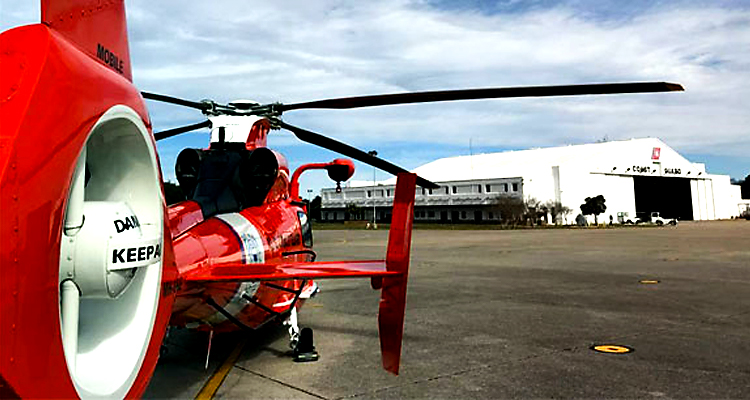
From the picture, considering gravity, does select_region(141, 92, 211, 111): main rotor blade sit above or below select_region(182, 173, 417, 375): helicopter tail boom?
above

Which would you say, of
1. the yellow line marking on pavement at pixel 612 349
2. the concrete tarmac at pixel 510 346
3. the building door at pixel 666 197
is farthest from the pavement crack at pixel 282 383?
the building door at pixel 666 197

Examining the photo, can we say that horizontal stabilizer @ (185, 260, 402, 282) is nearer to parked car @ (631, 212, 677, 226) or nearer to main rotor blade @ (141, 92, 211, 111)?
main rotor blade @ (141, 92, 211, 111)

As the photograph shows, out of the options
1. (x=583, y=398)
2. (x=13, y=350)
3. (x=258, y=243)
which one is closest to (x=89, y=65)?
(x=13, y=350)

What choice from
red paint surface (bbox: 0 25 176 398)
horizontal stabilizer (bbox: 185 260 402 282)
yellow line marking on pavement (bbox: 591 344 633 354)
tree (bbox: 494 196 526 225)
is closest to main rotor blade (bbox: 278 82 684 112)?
horizontal stabilizer (bbox: 185 260 402 282)

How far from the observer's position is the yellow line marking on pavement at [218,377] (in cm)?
545

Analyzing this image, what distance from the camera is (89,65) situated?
237 cm

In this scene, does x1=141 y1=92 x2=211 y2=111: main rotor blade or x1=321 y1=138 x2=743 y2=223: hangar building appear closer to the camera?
x1=141 y1=92 x2=211 y2=111: main rotor blade

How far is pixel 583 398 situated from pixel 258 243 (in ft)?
12.0

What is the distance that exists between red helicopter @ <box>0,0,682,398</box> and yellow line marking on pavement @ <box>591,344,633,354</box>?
3.84m

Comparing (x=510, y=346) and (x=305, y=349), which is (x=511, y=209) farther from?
(x=305, y=349)

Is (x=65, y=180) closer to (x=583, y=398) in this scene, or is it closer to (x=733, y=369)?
(x=583, y=398)

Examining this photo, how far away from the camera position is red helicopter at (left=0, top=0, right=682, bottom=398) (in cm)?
187

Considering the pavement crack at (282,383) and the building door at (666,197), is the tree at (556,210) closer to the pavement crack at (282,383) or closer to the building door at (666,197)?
the building door at (666,197)

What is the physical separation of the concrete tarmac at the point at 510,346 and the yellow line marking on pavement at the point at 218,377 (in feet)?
0.24
